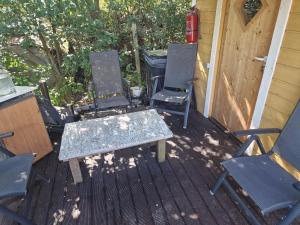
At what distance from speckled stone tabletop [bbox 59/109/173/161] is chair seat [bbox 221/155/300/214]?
68 cm

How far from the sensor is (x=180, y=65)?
3.18 metres

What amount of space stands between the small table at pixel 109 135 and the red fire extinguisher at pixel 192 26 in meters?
1.50

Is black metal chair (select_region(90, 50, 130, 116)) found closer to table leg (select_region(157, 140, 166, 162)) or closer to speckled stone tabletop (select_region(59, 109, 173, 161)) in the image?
speckled stone tabletop (select_region(59, 109, 173, 161))

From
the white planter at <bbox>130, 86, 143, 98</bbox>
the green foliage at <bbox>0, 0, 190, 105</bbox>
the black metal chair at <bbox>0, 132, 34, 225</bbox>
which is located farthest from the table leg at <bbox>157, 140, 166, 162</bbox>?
the green foliage at <bbox>0, 0, 190, 105</bbox>

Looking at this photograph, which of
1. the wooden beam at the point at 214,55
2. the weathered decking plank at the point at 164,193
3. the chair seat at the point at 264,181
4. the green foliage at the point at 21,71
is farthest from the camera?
the green foliage at the point at 21,71

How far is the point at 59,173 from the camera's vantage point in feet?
7.21

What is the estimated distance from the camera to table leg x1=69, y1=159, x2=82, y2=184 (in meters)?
1.89

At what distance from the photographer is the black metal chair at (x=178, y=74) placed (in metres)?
3.01

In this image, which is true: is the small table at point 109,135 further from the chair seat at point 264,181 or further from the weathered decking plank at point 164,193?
the chair seat at point 264,181

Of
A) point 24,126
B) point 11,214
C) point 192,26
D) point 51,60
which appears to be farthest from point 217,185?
point 51,60

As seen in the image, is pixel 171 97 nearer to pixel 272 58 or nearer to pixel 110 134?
pixel 110 134

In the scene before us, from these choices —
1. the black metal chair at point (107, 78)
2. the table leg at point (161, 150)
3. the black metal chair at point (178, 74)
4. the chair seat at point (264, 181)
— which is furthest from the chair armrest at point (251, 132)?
the black metal chair at point (107, 78)

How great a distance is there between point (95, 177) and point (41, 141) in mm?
781

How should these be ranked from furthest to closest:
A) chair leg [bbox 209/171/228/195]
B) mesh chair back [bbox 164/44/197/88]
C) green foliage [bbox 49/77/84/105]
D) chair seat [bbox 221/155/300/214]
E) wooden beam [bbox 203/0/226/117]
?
green foliage [bbox 49/77/84/105]
mesh chair back [bbox 164/44/197/88]
wooden beam [bbox 203/0/226/117]
chair leg [bbox 209/171/228/195]
chair seat [bbox 221/155/300/214]
